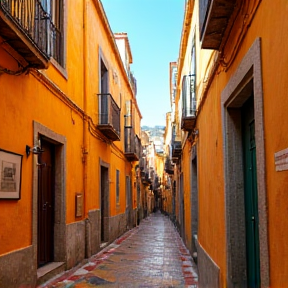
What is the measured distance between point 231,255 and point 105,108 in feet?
28.4

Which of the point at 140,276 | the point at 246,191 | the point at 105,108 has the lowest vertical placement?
the point at 140,276

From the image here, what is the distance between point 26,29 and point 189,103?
4.66 meters

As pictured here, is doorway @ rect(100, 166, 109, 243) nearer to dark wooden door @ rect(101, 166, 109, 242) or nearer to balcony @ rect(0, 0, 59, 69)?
dark wooden door @ rect(101, 166, 109, 242)

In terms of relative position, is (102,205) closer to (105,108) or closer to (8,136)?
(105,108)

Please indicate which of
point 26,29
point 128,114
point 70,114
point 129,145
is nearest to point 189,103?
point 70,114

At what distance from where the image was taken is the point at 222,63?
540cm

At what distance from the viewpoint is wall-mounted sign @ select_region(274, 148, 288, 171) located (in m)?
2.82

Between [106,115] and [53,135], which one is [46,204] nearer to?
[53,135]

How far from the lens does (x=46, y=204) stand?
8.53m

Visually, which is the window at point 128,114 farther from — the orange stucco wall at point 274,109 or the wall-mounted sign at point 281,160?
the wall-mounted sign at point 281,160

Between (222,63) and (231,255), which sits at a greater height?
(222,63)

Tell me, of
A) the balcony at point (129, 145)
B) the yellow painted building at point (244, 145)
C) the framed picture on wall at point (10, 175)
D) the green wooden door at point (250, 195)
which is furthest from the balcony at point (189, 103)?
the balcony at point (129, 145)

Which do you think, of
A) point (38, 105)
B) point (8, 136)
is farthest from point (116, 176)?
point (8, 136)

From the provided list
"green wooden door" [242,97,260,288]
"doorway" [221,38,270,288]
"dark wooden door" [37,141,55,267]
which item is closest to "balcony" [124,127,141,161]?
"dark wooden door" [37,141,55,267]
